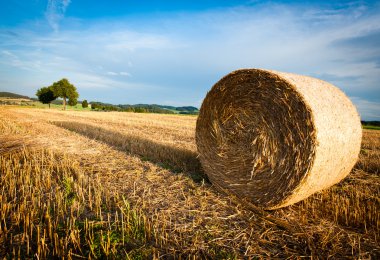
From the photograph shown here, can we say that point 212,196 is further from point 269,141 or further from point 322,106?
point 322,106

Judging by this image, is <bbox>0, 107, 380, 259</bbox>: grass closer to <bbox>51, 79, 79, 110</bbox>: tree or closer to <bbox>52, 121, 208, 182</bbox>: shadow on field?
<bbox>52, 121, 208, 182</bbox>: shadow on field

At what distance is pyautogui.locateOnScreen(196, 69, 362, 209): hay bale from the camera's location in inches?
148

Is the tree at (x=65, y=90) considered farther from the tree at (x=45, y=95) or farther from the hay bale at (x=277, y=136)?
the hay bale at (x=277, y=136)

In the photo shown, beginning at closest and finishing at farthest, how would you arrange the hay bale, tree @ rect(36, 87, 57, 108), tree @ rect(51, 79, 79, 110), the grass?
the grass
the hay bale
tree @ rect(51, 79, 79, 110)
tree @ rect(36, 87, 57, 108)

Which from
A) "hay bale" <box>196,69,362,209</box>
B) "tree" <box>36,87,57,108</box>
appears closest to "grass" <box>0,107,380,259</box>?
"hay bale" <box>196,69,362,209</box>

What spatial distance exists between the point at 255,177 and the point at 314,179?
989 mm

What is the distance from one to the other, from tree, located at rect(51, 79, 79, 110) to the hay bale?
56.6 meters

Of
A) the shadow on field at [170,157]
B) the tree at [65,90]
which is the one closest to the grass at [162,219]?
the shadow on field at [170,157]

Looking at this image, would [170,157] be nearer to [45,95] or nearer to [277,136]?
[277,136]

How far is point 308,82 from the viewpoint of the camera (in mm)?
4258

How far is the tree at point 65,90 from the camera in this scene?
178 feet

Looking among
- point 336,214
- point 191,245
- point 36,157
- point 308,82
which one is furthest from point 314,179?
point 36,157

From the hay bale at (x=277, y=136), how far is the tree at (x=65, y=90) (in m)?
56.6

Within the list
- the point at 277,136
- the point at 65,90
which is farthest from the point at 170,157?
the point at 65,90
